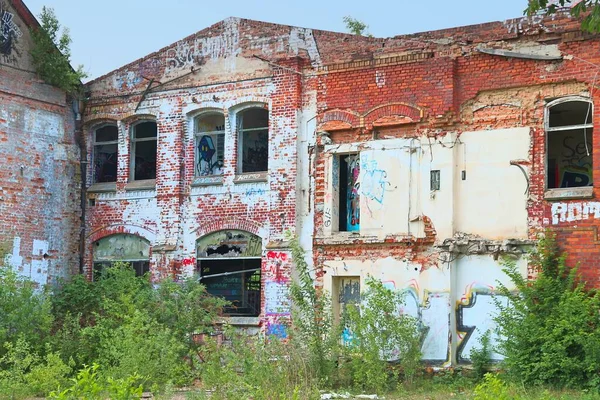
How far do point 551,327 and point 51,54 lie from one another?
13.0 meters

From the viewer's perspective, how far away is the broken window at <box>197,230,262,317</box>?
70.7ft

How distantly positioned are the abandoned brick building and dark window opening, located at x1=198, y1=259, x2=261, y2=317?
0.12 feet

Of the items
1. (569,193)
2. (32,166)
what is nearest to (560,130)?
(569,193)

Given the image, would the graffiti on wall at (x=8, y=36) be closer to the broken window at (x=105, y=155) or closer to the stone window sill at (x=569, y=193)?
the broken window at (x=105, y=155)

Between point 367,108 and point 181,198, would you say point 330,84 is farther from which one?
point 181,198

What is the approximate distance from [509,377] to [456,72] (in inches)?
238

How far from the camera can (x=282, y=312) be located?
20688mm

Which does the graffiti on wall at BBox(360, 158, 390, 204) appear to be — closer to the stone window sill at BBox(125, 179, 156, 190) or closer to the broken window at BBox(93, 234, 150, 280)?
the stone window sill at BBox(125, 179, 156, 190)

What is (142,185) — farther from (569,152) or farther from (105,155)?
(569,152)

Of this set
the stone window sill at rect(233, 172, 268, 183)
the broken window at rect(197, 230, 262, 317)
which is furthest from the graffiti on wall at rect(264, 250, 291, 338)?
the stone window sill at rect(233, 172, 268, 183)

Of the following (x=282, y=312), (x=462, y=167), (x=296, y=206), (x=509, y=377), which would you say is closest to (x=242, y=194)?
(x=296, y=206)

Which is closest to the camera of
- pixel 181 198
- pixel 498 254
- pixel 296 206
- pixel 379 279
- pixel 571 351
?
pixel 571 351

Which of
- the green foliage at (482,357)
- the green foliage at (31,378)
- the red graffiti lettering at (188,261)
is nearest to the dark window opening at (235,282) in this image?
the red graffiti lettering at (188,261)

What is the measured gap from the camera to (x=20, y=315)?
20.1 metres
